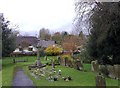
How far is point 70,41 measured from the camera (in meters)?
75.9

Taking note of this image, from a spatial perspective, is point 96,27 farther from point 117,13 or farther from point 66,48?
point 66,48

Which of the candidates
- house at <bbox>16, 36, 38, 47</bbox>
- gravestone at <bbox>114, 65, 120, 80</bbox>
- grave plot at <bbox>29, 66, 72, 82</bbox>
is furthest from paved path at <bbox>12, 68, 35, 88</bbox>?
house at <bbox>16, 36, 38, 47</bbox>

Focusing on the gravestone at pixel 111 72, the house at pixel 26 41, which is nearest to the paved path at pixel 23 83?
the gravestone at pixel 111 72

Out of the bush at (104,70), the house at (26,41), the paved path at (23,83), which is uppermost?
the house at (26,41)

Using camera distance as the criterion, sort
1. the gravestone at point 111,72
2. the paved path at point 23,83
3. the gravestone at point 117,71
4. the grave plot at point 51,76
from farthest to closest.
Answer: the gravestone at point 111,72 → the gravestone at point 117,71 → the grave plot at point 51,76 → the paved path at point 23,83

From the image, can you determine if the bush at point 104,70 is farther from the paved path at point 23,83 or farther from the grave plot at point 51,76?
the paved path at point 23,83

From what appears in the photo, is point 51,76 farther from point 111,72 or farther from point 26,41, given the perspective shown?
point 26,41

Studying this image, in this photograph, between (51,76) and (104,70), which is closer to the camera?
(51,76)

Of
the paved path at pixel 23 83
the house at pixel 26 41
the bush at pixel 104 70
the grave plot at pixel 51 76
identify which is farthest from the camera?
the house at pixel 26 41

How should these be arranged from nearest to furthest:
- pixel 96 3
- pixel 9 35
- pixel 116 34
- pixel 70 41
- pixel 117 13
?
pixel 117 13, pixel 116 34, pixel 96 3, pixel 9 35, pixel 70 41

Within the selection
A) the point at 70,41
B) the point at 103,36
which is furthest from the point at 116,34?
the point at 70,41

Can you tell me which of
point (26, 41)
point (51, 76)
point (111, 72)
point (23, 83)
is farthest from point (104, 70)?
point (26, 41)

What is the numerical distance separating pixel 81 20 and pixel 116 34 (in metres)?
Answer: 4.68

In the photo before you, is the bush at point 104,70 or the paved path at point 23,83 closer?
the paved path at point 23,83
